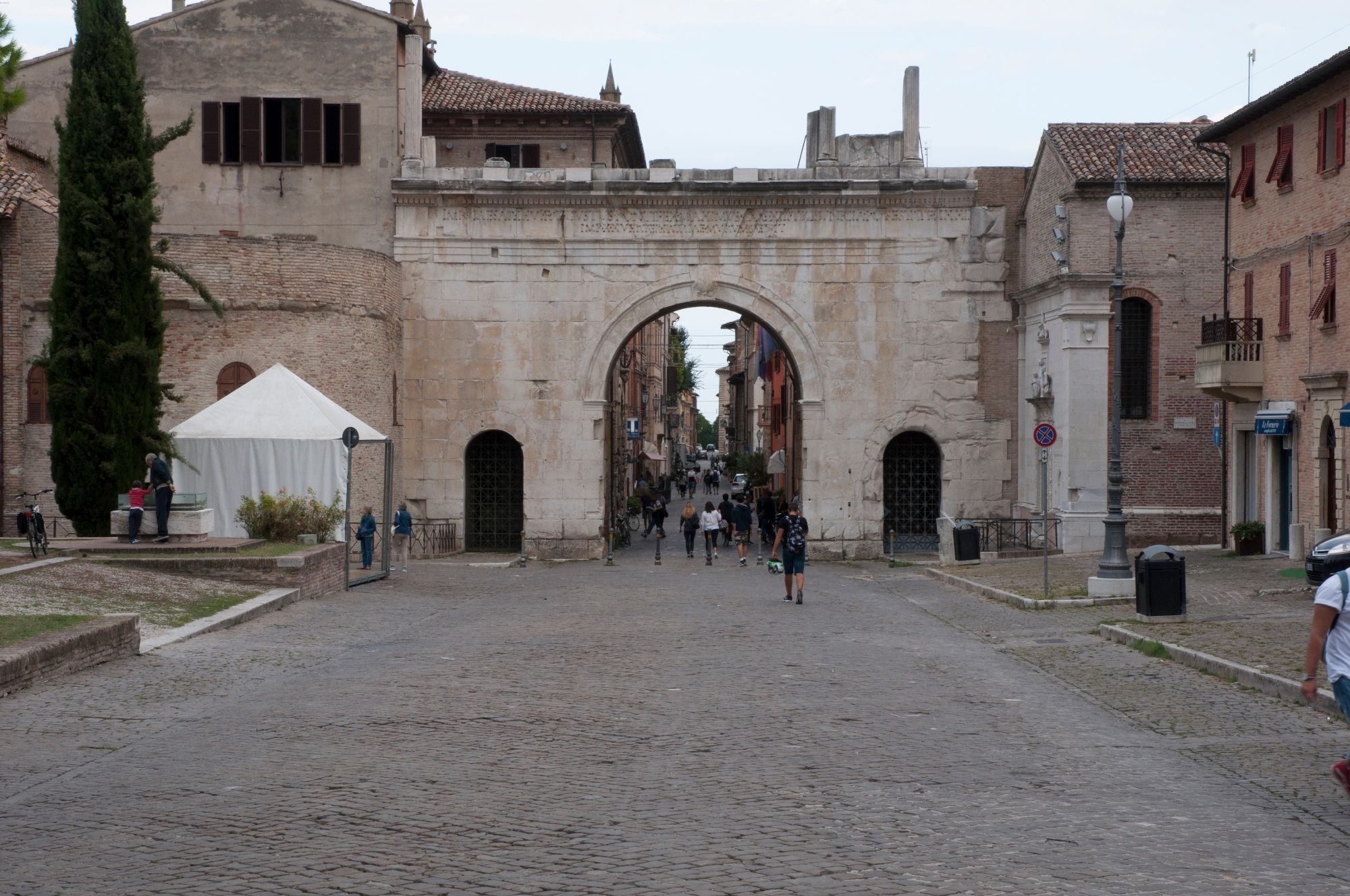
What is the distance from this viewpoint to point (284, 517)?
80.6 feet

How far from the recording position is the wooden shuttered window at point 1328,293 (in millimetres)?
24375

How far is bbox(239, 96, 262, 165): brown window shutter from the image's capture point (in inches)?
1371

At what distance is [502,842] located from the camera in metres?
7.02

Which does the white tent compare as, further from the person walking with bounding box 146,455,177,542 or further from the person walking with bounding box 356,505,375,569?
the person walking with bounding box 146,455,177,542

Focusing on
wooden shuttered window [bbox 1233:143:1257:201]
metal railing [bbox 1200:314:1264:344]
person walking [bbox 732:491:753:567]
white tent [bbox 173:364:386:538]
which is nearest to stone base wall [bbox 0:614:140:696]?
white tent [bbox 173:364:386:538]

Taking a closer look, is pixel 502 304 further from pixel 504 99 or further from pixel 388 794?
pixel 388 794

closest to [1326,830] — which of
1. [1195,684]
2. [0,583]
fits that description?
[1195,684]

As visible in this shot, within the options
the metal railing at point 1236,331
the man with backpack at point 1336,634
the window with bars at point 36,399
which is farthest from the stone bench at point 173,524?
the metal railing at point 1236,331

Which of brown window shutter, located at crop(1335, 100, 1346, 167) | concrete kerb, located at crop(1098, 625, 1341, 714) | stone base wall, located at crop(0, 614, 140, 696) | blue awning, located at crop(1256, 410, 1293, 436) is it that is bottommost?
concrete kerb, located at crop(1098, 625, 1341, 714)

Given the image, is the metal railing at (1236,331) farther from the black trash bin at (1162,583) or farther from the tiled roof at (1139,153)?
the black trash bin at (1162,583)

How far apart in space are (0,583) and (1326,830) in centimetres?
1439

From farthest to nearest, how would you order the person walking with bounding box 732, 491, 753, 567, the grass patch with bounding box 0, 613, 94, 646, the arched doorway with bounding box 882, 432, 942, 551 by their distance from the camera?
the arched doorway with bounding box 882, 432, 942, 551 → the person walking with bounding box 732, 491, 753, 567 → the grass patch with bounding box 0, 613, 94, 646

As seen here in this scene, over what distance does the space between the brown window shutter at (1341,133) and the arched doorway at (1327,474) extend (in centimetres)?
426

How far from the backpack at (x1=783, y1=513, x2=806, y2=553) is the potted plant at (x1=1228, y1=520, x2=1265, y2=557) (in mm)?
10356
